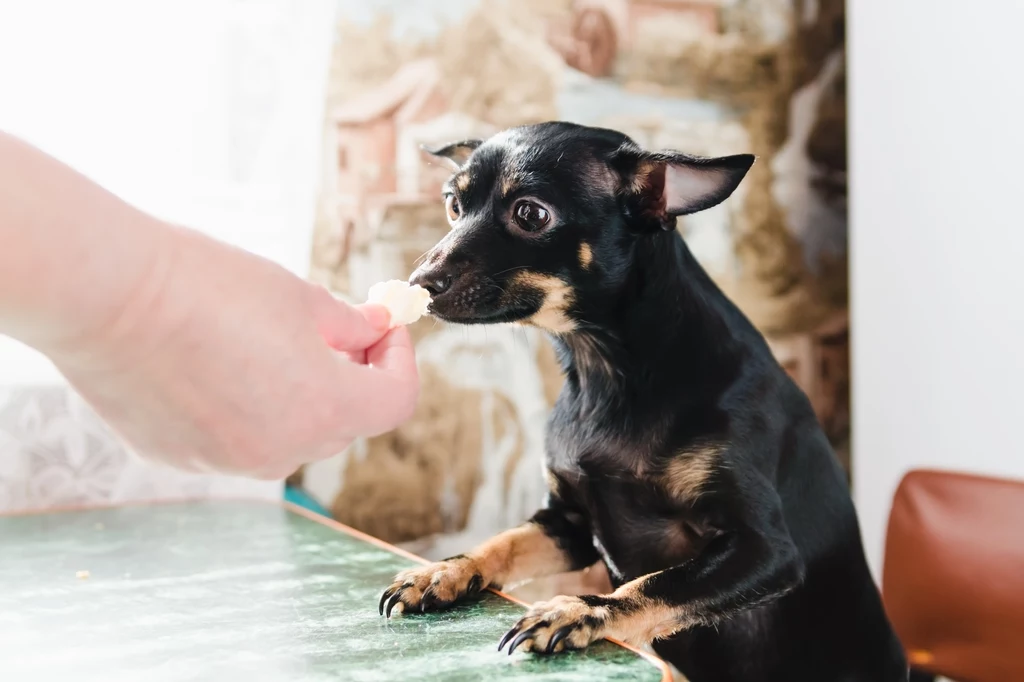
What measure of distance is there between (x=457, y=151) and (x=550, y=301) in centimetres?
35

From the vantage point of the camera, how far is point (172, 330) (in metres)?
0.62

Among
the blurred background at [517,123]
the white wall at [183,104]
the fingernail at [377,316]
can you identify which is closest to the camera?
the fingernail at [377,316]

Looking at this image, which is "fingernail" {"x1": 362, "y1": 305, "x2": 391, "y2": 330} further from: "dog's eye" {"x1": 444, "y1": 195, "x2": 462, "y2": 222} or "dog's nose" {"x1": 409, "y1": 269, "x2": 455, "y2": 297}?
"dog's eye" {"x1": 444, "y1": 195, "x2": 462, "y2": 222}

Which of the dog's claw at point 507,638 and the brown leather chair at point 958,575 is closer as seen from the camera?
the dog's claw at point 507,638

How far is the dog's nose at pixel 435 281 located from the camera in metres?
1.15

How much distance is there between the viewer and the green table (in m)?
0.87

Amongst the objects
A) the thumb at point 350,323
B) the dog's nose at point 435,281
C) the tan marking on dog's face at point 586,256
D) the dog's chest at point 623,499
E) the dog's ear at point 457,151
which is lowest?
the dog's chest at point 623,499

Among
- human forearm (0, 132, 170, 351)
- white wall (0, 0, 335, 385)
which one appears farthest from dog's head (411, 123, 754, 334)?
white wall (0, 0, 335, 385)

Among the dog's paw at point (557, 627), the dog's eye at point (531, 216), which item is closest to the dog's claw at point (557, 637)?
the dog's paw at point (557, 627)

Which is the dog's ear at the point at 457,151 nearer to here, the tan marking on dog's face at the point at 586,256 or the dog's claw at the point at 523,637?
the tan marking on dog's face at the point at 586,256

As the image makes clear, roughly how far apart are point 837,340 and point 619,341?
183 cm

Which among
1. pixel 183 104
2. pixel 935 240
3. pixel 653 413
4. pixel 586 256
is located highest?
pixel 183 104

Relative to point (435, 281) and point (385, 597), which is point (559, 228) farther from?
point (385, 597)

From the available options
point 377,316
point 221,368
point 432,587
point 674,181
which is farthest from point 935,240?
point 221,368
